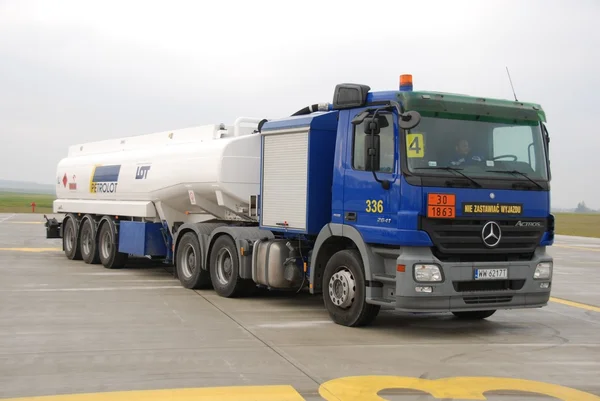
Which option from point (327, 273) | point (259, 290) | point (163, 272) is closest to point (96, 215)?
point (163, 272)

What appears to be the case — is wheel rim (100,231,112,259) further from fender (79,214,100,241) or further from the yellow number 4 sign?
the yellow number 4 sign

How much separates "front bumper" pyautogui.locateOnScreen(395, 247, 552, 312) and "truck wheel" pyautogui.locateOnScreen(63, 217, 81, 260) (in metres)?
11.9

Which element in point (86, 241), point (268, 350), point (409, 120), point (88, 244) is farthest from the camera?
point (86, 241)

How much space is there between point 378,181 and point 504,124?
181cm

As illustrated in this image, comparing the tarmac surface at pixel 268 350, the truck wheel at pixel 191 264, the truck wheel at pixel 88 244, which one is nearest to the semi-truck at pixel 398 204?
the tarmac surface at pixel 268 350

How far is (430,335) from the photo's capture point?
31.1 ft

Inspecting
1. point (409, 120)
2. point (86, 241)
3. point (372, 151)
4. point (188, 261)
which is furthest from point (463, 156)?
point (86, 241)

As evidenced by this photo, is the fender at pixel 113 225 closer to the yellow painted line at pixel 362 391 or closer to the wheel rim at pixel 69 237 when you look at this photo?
the wheel rim at pixel 69 237

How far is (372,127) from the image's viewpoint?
8.93m

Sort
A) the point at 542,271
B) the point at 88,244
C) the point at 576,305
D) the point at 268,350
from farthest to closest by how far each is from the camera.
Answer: the point at 88,244, the point at 576,305, the point at 542,271, the point at 268,350

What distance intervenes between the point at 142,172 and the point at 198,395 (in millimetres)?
9762

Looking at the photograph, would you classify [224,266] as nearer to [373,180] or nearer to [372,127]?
→ [373,180]

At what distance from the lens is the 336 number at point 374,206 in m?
9.16

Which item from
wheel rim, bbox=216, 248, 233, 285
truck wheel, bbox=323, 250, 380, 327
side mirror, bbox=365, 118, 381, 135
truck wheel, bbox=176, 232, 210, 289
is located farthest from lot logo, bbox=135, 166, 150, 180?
side mirror, bbox=365, 118, 381, 135
